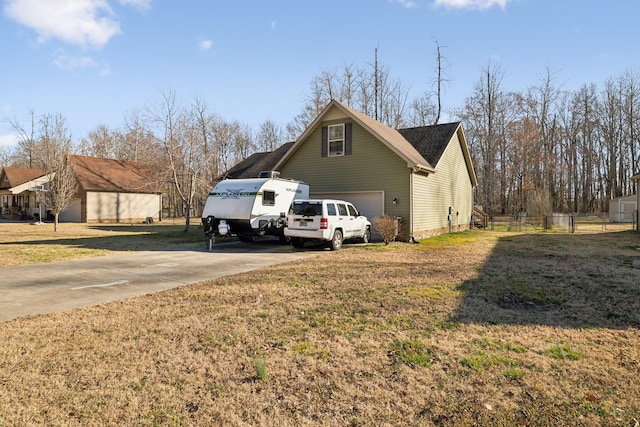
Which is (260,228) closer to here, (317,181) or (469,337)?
(317,181)

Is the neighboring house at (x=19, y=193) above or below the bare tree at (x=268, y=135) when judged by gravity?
below

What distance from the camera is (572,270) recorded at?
29.8 ft

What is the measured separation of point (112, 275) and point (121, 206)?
28169mm

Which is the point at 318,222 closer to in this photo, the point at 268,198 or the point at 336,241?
the point at 336,241

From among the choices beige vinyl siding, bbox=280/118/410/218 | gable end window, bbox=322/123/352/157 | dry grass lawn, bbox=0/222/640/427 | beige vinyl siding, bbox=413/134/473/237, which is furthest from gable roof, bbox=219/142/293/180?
dry grass lawn, bbox=0/222/640/427

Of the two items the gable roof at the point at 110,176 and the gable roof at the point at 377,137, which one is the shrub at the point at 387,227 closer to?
the gable roof at the point at 377,137

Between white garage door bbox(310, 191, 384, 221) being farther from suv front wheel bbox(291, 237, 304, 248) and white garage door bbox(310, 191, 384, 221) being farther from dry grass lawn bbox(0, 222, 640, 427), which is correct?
dry grass lawn bbox(0, 222, 640, 427)

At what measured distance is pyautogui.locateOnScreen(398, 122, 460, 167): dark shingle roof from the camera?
19862mm

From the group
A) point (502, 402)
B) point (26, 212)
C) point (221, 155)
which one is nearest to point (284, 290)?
point (502, 402)

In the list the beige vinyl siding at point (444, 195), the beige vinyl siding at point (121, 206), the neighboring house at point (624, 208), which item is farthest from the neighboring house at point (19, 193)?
the neighboring house at point (624, 208)

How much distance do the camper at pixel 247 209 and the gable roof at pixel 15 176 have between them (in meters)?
30.9

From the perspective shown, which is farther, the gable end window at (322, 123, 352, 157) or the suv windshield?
the gable end window at (322, 123, 352, 157)

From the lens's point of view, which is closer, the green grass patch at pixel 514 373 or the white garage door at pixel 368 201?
the green grass patch at pixel 514 373

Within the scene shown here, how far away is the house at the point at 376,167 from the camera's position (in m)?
16.5
